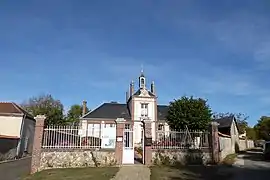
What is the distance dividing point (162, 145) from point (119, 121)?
10.5 ft

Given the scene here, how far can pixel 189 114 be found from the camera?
24.4m

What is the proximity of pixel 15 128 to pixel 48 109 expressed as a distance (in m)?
17.7

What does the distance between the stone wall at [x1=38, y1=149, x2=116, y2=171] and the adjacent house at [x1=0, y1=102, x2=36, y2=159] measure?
30.2 ft

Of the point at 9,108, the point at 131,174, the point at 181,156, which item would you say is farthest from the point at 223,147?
the point at 9,108

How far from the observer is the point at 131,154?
1736 centimetres

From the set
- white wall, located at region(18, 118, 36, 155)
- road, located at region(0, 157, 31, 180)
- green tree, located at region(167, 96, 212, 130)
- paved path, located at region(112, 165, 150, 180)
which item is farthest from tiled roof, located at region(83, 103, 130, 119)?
paved path, located at region(112, 165, 150, 180)

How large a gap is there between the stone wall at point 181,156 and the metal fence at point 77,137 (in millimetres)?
2962

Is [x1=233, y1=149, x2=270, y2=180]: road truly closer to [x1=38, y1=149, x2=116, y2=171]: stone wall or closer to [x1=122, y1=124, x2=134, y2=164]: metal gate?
[x1=122, y1=124, x2=134, y2=164]: metal gate

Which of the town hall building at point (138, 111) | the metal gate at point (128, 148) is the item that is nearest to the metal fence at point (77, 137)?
the metal gate at point (128, 148)

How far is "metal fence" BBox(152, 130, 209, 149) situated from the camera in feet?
58.5

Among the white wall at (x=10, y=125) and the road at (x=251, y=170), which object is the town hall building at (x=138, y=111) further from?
the road at (x=251, y=170)

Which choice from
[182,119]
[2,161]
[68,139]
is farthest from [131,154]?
[2,161]

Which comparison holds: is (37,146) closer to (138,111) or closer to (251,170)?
(251,170)

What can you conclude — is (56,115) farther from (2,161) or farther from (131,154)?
(131,154)
